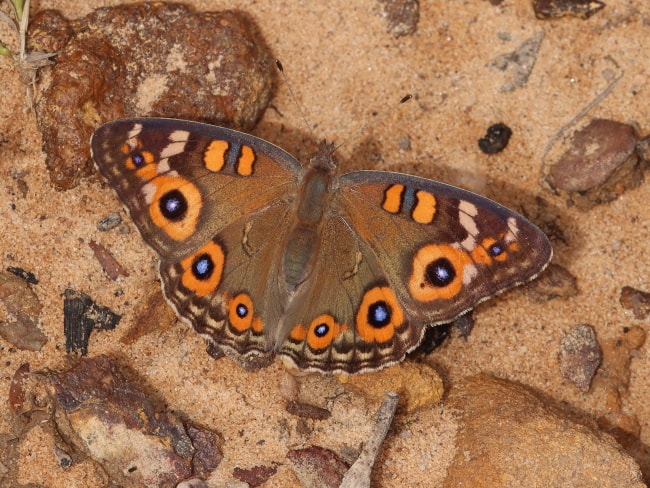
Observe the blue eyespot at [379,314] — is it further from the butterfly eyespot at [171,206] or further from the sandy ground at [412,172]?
the butterfly eyespot at [171,206]

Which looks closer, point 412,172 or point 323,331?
point 323,331

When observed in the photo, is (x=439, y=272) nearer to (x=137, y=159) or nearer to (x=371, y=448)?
(x=371, y=448)

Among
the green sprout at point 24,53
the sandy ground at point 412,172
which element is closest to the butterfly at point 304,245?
the sandy ground at point 412,172

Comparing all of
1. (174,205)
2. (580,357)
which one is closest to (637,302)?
(580,357)

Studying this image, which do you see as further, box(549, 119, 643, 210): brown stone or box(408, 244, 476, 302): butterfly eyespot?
box(549, 119, 643, 210): brown stone

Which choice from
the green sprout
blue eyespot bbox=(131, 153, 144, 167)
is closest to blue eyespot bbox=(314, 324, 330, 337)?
blue eyespot bbox=(131, 153, 144, 167)

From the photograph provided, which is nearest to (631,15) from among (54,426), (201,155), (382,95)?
(382,95)

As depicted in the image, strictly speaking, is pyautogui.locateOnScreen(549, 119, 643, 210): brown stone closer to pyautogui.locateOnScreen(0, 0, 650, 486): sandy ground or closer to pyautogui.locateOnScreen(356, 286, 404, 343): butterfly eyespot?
pyautogui.locateOnScreen(0, 0, 650, 486): sandy ground

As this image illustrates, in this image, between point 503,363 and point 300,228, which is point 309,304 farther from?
point 503,363
